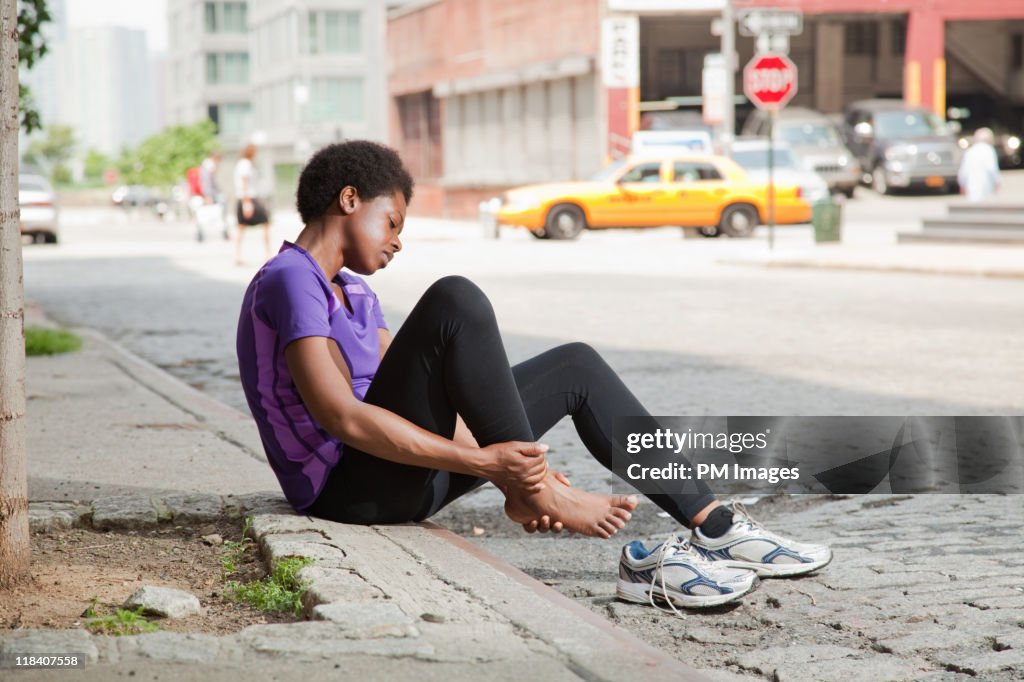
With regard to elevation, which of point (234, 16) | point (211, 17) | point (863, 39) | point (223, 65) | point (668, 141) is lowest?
point (668, 141)

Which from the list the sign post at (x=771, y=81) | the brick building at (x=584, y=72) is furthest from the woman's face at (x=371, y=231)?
the brick building at (x=584, y=72)

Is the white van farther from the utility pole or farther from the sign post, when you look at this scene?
the sign post

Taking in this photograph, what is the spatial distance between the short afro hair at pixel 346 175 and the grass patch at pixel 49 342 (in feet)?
22.5

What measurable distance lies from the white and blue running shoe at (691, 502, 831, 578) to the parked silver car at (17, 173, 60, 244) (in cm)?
2621

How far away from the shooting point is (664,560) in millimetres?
4105

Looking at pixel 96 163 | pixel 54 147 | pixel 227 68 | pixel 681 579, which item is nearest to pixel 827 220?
pixel 681 579

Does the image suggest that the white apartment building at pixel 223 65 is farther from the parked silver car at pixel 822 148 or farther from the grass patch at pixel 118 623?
the grass patch at pixel 118 623

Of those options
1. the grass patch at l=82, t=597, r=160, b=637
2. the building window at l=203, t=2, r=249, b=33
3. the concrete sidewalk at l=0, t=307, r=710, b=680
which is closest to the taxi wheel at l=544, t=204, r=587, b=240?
the concrete sidewalk at l=0, t=307, r=710, b=680

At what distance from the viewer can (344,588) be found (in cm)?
345

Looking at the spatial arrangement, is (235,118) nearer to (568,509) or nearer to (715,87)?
(715,87)

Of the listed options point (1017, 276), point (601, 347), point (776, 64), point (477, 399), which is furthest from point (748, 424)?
point (776, 64)

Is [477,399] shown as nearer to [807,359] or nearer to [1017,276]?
[807,359]

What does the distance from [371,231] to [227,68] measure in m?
100

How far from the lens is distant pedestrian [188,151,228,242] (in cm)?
3089
